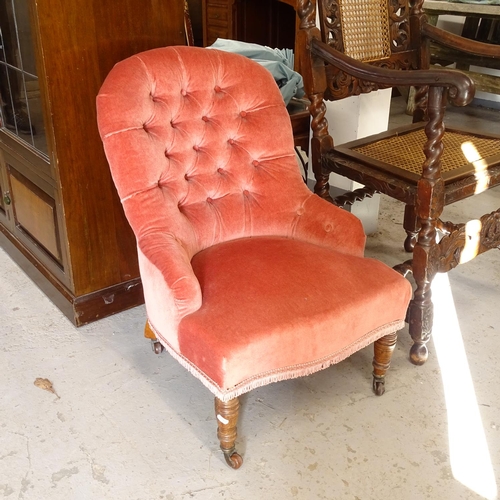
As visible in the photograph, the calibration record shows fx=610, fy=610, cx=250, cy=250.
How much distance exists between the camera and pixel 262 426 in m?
1.69

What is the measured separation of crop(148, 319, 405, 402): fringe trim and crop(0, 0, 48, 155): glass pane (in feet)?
A: 2.68

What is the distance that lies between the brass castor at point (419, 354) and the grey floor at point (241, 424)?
0.08ft

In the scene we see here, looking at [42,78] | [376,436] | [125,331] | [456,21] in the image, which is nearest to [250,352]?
[376,436]

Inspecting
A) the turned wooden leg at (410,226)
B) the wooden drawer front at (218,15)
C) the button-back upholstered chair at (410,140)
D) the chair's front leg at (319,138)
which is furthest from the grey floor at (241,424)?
the wooden drawer front at (218,15)

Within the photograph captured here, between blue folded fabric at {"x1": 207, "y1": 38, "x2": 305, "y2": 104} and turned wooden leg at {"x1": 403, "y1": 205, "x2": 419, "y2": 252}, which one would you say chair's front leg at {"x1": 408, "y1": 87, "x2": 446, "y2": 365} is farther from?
blue folded fabric at {"x1": 207, "y1": 38, "x2": 305, "y2": 104}

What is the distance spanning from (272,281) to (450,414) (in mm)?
673

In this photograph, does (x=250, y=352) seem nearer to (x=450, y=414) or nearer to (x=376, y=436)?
(x=376, y=436)

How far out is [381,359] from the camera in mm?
1755

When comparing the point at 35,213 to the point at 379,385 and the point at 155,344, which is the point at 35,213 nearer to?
the point at 155,344

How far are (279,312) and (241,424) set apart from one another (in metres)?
0.42

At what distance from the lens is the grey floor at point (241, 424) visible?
150 cm

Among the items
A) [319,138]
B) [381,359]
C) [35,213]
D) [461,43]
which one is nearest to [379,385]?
[381,359]

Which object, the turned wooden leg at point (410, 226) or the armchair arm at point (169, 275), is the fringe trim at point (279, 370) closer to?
the armchair arm at point (169, 275)

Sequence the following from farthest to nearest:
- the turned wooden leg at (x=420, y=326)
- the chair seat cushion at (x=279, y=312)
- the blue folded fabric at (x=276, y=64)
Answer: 1. the blue folded fabric at (x=276, y=64)
2. the turned wooden leg at (x=420, y=326)
3. the chair seat cushion at (x=279, y=312)
